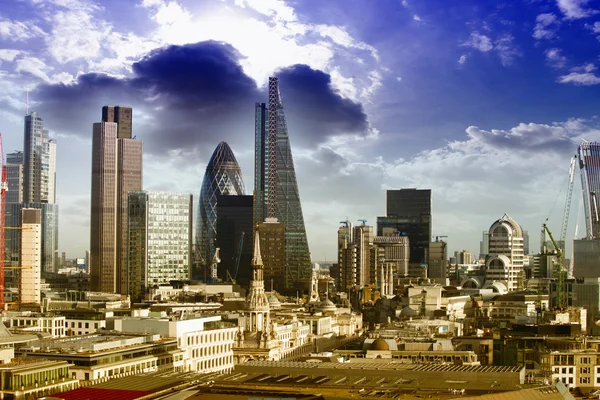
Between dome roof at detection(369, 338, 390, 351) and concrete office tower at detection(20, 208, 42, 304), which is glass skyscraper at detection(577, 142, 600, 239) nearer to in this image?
concrete office tower at detection(20, 208, 42, 304)

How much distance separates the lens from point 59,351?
6619 cm

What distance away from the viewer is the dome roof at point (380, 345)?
291 ft

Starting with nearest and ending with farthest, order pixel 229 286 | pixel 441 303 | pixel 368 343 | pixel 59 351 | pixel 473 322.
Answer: pixel 59 351 < pixel 368 343 < pixel 473 322 < pixel 441 303 < pixel 229 286

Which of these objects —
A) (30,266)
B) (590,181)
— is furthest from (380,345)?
(590,181)

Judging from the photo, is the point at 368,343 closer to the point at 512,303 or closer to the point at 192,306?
the point at 192,306

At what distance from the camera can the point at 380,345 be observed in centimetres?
8900

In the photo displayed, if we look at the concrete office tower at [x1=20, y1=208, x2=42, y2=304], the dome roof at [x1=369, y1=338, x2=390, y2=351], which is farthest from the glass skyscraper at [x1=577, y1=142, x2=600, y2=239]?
the dome roof at [x1=369, y1=338, x2=390, y2=351]

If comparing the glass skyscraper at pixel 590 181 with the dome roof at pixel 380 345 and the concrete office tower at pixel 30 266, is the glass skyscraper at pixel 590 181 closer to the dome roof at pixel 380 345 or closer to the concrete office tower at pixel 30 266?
the concrete office tower at pixel 30 266

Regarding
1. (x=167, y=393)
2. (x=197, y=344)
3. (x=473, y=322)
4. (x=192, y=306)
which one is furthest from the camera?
(x=473, y=322)

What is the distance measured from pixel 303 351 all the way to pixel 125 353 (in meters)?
41.2

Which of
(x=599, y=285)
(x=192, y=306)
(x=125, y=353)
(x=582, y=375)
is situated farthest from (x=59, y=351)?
(x=599, y=285)

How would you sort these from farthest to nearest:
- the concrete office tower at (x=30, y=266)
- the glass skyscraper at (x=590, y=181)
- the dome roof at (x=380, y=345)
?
the glass skyscraper at (x=590, y=181)
the concrete office tower at (x=30, y=266)
the dome roof at (x=380, y=345)

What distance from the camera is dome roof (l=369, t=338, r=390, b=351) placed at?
8869 centimetres

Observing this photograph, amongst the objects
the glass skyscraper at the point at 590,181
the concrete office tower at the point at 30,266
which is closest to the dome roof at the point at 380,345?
the concrete office tower at the point at 30,266
